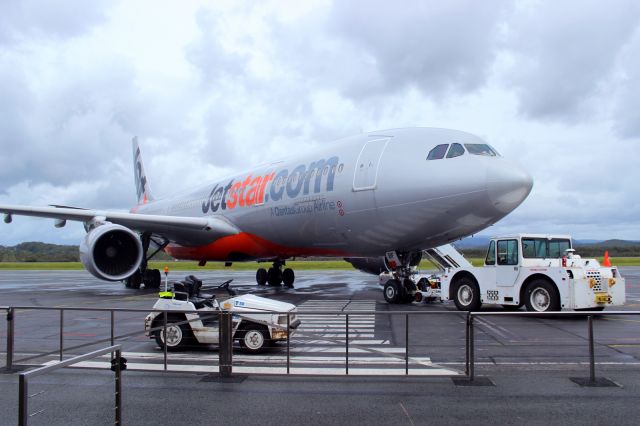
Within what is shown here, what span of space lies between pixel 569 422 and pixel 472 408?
36.1 inches

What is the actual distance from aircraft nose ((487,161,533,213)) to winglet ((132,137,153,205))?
2392 cm

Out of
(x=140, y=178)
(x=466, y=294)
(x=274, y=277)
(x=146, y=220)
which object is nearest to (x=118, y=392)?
(x=466, y=294)

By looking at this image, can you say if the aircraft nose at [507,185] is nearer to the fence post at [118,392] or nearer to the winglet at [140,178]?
the fence post at [118,392]

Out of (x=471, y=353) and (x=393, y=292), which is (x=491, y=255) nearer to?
(x=393, y=292)

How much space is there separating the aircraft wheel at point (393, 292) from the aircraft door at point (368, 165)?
9.48ft

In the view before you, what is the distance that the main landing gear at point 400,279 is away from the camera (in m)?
15.8

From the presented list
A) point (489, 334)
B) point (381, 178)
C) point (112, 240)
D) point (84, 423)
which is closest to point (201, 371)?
point (84, 423)

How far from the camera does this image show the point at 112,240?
19922 mm

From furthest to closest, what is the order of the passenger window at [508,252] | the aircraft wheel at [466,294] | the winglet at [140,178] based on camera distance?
the winglet at [140,178] → the aircraft wheel at [466,294] → the passenger window at [508,252]

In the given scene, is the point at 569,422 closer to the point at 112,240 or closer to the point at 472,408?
the point at 472,408

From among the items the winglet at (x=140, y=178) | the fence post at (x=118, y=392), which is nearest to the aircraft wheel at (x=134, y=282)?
the winglet at (x=140, y=178)

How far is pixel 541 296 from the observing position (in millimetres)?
13305

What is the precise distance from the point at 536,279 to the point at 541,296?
0.43 m

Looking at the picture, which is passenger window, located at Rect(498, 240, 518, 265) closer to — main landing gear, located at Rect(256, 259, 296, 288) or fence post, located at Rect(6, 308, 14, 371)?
fence post, located at Rect(6, 308, 14, 371)
